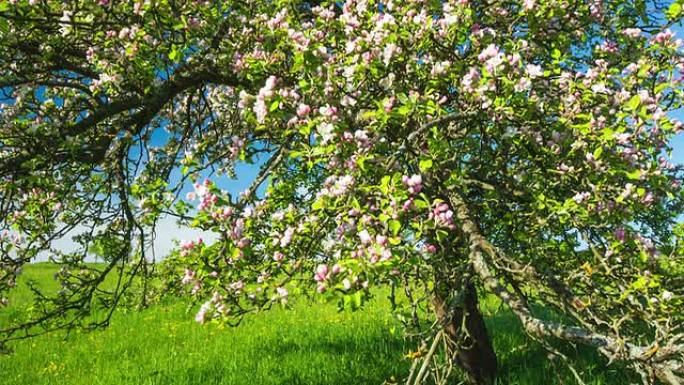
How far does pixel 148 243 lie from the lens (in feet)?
22.5

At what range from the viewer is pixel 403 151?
3785 mm

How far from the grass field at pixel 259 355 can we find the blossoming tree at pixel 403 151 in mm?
2316

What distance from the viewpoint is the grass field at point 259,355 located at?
8117 mm

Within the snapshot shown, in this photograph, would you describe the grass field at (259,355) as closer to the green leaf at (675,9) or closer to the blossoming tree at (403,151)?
the blossoming tree at (403,151)

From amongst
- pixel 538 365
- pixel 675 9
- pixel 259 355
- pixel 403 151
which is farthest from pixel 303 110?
pixel 259 355

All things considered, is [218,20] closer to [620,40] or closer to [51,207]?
[51,207]

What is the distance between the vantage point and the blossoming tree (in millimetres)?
3504

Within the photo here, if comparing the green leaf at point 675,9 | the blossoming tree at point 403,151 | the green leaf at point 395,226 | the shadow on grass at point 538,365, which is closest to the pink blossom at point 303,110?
the blossoming tree at point 403,151

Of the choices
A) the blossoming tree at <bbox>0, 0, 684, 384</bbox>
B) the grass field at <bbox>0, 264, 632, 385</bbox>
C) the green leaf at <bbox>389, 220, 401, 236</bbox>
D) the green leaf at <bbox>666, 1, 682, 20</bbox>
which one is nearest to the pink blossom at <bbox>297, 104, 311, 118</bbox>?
the blossoming tree at <bbox>0, 0, 684, 384</bbox>

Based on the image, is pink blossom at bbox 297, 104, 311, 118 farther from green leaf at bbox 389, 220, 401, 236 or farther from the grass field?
the grass field

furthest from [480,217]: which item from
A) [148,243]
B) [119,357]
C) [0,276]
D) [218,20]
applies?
[119,357]

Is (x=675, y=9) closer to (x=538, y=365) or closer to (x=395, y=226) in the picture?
(x=395, y=226)

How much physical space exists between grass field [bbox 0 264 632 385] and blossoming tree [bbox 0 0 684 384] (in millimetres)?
2316

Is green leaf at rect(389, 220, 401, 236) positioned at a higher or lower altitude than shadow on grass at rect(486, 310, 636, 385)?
higher
